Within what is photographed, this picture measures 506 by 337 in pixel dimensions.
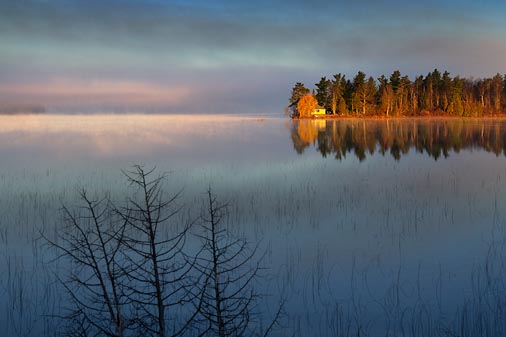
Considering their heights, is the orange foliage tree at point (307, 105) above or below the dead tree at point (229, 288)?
above

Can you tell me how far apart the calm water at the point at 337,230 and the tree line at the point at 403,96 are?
63.5 meters

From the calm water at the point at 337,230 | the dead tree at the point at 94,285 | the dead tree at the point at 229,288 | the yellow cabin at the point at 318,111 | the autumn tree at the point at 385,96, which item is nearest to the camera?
the dead tree at the point at 94,285

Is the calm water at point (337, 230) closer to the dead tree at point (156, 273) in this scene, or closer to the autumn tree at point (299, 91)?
the dead tree at point (156, 273)

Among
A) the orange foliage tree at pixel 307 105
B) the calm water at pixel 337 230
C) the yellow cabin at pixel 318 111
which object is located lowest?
the calm water at pixel 337 230

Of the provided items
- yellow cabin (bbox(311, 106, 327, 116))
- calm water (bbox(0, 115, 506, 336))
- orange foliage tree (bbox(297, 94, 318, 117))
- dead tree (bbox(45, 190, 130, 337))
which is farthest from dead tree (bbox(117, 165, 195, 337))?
yellow cabin (bbox(311, 106, 327, 116))

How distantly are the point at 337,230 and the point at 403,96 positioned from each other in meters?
84.3

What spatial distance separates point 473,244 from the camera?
10195 millimetres

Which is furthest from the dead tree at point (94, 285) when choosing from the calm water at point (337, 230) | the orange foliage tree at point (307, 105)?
the orange foliage tree at point (307, 105)

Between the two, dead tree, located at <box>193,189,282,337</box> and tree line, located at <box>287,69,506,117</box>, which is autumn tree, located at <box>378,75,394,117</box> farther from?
dead tree, located at <box>193,189,282,337</box>

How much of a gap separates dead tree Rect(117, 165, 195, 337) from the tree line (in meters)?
79.2

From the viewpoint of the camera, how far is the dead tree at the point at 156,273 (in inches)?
163

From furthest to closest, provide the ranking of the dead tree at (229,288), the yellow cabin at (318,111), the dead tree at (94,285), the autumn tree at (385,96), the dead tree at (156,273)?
the yellow cabin at (318,111), the autumn tree at (385,96), the dead tree at (229,288), the dead tree at (156,273), the dead tree at (94,285)

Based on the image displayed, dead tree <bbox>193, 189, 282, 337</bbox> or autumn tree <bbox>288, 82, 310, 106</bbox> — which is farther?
autumn tree <bbox>288, 82, 310, 106</bbox>

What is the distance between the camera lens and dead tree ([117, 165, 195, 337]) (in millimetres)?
4129
